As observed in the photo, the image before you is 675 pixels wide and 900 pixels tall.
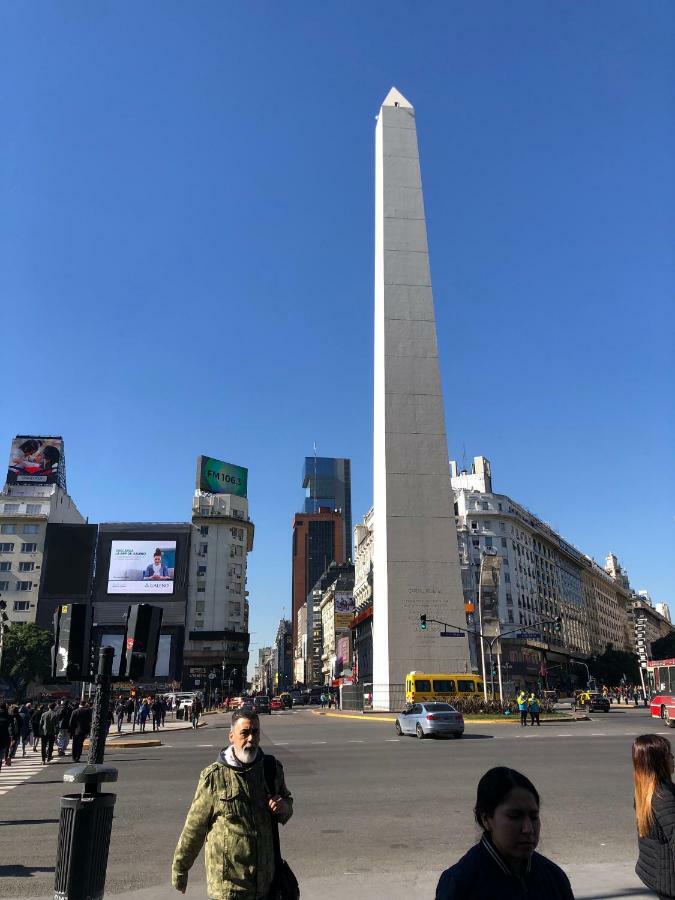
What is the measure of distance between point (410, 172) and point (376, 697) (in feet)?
127

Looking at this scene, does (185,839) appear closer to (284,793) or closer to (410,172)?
(284,793)

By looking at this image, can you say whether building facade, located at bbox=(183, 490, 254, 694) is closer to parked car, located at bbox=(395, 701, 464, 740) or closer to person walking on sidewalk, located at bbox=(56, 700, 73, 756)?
person walking on sidewalk, located at bbox=(56, 700, 73, 756)

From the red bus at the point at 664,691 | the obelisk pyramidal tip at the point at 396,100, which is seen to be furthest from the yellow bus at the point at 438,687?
the obelisk pyramidal tip at the point at 396,100

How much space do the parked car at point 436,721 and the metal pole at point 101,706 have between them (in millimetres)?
19572

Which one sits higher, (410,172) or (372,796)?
(410,172)

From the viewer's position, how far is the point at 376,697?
44.8 metres

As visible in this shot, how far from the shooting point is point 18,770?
17.8 metres


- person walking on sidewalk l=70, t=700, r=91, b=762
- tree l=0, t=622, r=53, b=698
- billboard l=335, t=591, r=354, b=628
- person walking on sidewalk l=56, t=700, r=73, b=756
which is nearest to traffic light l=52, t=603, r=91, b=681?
person walking on sidewalk l=70, t=700, r=91, b=762

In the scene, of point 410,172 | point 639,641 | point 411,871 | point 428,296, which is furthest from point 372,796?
point 639,641

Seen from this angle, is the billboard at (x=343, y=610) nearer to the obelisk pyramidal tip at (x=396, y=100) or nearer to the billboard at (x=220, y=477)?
the billboard at (x=220, y=477)

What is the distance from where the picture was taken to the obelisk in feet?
141

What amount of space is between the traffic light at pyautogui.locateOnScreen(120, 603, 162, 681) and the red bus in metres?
30.0

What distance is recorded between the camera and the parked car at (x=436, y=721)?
22734mm

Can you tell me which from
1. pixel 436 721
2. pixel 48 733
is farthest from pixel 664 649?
pixel 48 733
